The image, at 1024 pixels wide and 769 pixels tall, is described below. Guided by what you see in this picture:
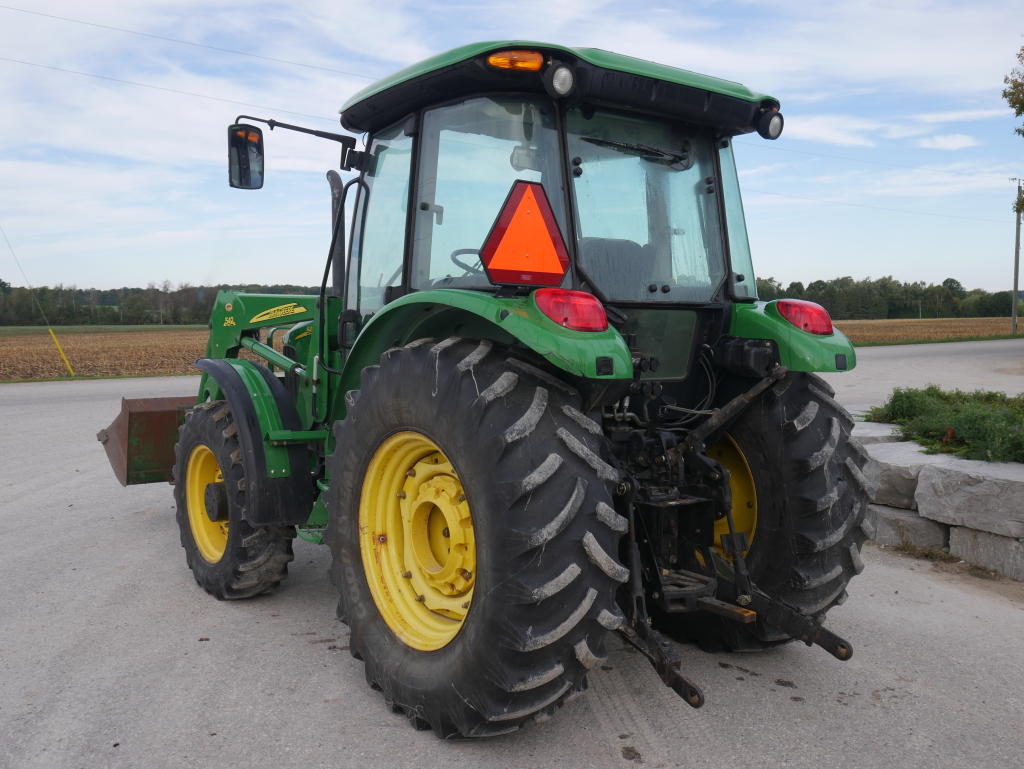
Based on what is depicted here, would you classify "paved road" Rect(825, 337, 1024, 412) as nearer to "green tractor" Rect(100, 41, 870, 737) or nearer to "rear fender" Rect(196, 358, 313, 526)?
"green tractor" Rect(100, 41, 870, 737)

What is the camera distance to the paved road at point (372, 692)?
9.16 feet

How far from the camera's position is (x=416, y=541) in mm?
3266

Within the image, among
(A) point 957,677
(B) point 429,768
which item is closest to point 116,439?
(B) point 429,768

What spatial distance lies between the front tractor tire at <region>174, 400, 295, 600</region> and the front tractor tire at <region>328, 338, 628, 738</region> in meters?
1.31

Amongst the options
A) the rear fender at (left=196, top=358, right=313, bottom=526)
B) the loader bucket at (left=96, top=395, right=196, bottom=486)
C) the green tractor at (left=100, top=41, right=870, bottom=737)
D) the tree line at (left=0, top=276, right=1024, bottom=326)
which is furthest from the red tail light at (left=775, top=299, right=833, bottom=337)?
the tree line at (left=0, top=276, right=1024, bottom=326)

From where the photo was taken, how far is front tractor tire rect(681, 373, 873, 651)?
333 cm

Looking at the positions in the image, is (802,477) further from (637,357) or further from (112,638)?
(112,638)

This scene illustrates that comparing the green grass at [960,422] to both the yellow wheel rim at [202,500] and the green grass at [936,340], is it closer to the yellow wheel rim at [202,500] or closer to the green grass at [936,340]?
the yellow wheel rim at [202,500]

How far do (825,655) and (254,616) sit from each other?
2.76 m

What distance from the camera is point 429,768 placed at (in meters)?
2.70

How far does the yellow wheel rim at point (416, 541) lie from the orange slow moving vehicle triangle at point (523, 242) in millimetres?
721

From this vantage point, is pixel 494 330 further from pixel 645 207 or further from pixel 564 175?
pixel 645 207

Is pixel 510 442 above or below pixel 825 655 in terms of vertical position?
above

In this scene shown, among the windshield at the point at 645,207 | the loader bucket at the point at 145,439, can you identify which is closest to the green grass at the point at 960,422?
the windshield at the point at 645,207
